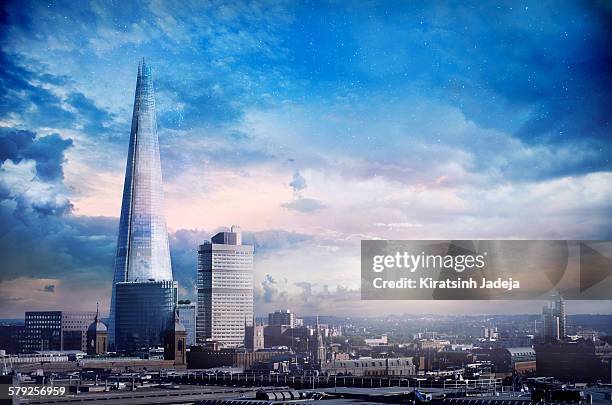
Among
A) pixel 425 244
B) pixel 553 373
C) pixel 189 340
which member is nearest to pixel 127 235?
pixel 189 340

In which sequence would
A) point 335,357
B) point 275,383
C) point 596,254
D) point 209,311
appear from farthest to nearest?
point 209,311 → point 335,357 → point 275,383 → point 596,254

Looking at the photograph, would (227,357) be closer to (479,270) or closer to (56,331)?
(56,331)

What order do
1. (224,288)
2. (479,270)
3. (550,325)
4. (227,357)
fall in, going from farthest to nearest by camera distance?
(224,288) → (227,357) → (550,325) → (479,270)

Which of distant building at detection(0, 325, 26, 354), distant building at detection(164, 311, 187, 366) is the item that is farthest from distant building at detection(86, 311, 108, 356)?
distant building at detection(164, 311, 187, 366)

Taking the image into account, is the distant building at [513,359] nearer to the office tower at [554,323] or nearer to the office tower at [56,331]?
the office tower at [554,323]

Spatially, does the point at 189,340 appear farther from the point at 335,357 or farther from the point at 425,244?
the point at 425,244

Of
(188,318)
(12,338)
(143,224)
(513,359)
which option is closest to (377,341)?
(513,359)

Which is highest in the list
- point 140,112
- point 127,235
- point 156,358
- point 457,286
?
point 140,112

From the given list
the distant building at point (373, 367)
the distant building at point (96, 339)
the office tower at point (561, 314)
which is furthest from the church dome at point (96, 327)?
the office tower at point (561, 314)
